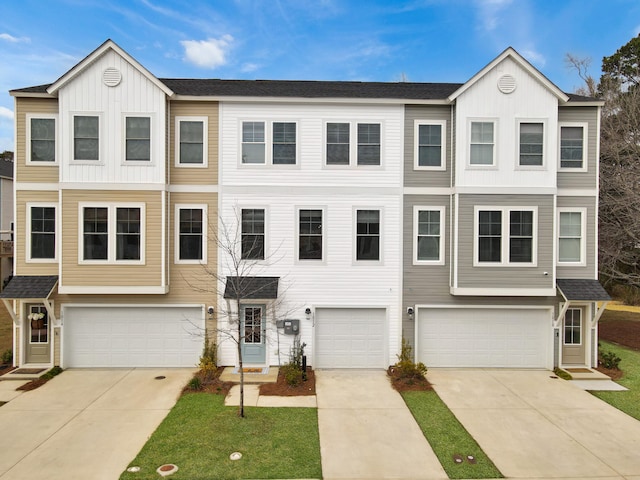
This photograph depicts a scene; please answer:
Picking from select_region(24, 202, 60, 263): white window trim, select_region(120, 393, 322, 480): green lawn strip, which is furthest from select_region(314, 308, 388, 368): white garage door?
select_region(24, 202, 60, 263): white window trim

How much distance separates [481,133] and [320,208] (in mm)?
5428

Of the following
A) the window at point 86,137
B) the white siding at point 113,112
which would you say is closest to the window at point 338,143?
the white siding at point 113,112

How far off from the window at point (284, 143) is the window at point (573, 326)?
10.1m

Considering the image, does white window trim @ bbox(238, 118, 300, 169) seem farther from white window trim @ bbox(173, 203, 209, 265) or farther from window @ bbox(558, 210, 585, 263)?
window @ bbox(558, 210, 585, 263)

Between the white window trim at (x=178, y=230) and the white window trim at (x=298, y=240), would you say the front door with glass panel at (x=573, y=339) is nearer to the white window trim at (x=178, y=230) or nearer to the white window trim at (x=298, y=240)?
the white window trim at (x=298, y=240)

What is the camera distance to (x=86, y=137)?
11.1 meters

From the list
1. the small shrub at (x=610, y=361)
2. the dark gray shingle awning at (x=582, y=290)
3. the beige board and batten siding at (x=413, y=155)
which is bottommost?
the small shrub at (x=610, y=361)

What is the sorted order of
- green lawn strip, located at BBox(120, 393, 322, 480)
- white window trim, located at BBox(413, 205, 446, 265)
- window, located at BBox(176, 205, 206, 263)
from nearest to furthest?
green lawn strip, located at BBox(120, 393, 322, 480) < window, located at BBox(176, 205, 206, 263) < white window trim, located at BBox(413, 205, 446, 265)

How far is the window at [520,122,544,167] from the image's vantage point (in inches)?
452

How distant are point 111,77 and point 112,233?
4602 millimetres

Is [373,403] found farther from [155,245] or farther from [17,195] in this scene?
[17,195]

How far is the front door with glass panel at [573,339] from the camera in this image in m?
12.0

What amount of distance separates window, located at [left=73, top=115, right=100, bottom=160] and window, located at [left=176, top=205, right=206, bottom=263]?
2.96 metres

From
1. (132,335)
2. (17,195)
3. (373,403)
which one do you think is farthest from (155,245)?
(373,403)
